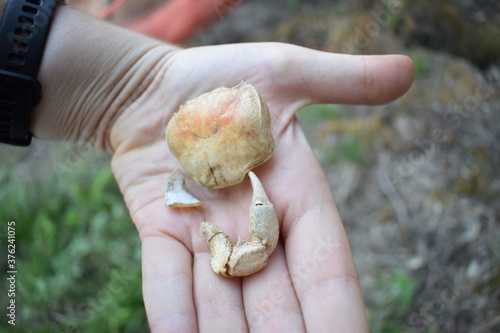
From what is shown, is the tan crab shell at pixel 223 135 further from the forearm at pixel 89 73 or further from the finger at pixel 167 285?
the forearm at pixel 89 73

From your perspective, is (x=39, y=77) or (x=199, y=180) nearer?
(x=199, y=180)

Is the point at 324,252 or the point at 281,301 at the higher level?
the point at 324,252

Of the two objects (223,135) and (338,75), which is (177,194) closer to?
(223,135)

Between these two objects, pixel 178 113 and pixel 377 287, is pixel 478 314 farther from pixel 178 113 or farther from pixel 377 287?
pixel 178 113

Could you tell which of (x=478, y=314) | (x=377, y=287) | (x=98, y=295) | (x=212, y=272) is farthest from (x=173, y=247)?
(x=478, y=314)

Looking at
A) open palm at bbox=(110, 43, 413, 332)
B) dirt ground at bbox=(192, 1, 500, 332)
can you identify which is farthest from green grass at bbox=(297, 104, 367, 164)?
open palm at bbox=(110, 43, 413, 332)

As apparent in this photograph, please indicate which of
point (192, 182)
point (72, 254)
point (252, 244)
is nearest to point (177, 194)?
point (192, 182)

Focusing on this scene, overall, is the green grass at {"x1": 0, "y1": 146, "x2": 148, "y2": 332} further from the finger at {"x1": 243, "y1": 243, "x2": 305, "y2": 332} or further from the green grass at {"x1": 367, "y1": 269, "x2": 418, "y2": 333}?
the green grass at {"x1": 367, "y1": 269, "x2": 418, "y2": 333}
